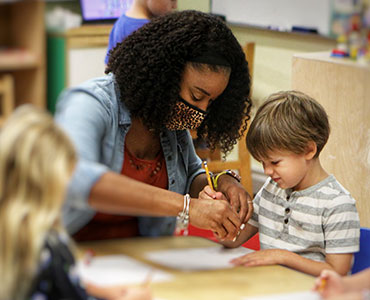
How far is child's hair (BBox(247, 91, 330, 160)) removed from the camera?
1.36m

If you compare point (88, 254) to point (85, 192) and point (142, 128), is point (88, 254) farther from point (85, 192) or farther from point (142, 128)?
point (142, 128)

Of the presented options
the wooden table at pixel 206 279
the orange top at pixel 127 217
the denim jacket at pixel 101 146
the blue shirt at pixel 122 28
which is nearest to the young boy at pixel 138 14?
the blue shirt at pixel 122 28

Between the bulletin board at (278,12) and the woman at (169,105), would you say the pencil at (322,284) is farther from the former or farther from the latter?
the bulletin board at (278,12)

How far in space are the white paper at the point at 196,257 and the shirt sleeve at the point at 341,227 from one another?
19cm

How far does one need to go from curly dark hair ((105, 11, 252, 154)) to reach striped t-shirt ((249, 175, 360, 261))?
1.02 feet

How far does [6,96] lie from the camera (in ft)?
2.82

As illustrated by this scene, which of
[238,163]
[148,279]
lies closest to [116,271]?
[148,279]

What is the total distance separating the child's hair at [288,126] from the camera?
1.36m

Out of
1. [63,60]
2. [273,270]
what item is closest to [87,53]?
[63,60]

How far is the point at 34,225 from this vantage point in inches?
31.7

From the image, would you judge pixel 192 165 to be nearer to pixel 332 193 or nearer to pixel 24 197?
pixel 332 193

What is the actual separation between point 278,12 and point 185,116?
634 mm

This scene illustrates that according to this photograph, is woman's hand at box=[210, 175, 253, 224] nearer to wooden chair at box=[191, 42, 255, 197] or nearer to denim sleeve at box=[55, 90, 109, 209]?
wooden chair at box=[191, 42, 255, 197]

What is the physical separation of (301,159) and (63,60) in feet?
2.14
